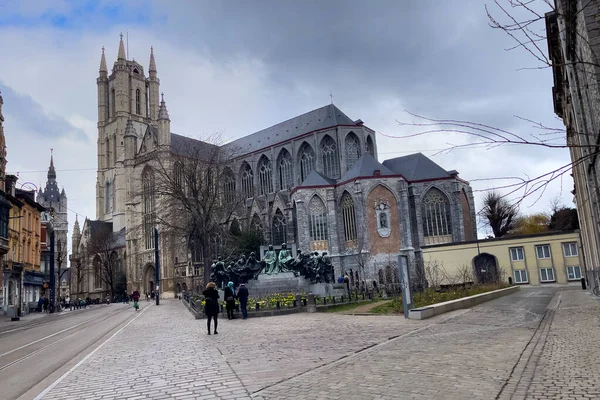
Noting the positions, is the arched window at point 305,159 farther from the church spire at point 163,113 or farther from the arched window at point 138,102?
the arched window at point 138,102

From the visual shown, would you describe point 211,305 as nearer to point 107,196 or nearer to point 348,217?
point 348,217

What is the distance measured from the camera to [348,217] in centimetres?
5219

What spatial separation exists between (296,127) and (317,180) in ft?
51.7

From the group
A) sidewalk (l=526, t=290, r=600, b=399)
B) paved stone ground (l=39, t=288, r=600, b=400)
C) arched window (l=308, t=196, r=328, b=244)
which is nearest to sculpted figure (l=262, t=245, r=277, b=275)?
paved stone ground (l=39, t=288, r=600, b=400)

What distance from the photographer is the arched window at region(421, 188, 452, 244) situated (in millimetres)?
51781

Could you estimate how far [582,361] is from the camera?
710 centimetres

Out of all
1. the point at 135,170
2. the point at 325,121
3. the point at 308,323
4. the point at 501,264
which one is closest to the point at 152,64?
the point at 135,170

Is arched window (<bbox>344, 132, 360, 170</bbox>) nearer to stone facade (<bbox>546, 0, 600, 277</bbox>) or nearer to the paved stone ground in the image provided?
stone facade (<bbox>546, 0, 600, 277</bbox>)

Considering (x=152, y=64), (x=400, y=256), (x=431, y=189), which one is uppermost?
(x=152, y=64)

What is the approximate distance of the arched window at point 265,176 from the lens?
6606 centimetres

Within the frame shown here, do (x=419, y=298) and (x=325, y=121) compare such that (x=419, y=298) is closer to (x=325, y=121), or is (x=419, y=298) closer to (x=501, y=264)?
(x=501, y=264)

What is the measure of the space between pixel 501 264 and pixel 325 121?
29979mm

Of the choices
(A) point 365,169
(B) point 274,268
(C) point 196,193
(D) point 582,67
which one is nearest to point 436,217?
(A) point 365,169

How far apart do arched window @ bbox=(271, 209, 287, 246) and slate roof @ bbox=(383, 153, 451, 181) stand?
48.4 ft
